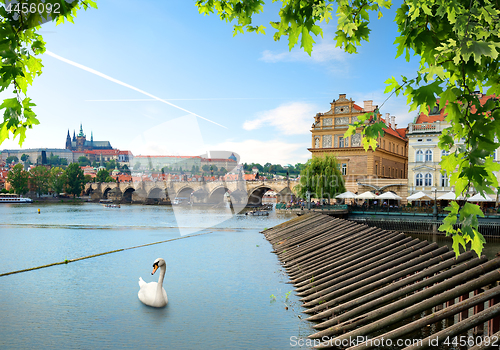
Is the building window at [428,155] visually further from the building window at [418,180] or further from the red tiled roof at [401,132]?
the red tiled roof at [401,132]

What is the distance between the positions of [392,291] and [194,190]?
3490 inches

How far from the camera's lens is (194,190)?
9675cm

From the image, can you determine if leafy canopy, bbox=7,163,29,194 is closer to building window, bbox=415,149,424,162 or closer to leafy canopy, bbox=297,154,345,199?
leafy canopy, bbox=297,154,345,199

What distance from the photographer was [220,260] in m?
22.0

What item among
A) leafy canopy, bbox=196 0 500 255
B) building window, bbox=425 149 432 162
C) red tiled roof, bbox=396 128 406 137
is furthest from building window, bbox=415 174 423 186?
leafy canopy, bbox=196 0 500 255

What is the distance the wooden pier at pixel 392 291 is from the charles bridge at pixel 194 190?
174ft

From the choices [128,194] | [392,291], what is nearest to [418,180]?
[392,291]

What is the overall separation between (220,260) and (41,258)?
1051 cm

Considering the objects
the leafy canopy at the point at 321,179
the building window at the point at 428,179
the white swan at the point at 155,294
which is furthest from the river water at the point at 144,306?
the building window at the point at 428,179

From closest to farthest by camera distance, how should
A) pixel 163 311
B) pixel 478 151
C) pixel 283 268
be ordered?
pixel 478 151 → pixel 163 311 → pixel 283 268

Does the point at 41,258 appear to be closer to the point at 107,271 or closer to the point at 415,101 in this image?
the point at 107,271

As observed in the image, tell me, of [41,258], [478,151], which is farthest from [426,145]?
[478,151]

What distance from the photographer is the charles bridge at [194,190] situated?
78.6m

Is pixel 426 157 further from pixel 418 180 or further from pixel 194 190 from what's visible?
pixel 194 190
